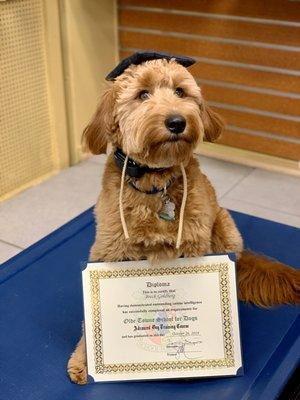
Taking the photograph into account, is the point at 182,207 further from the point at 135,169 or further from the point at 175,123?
the point at 175,123

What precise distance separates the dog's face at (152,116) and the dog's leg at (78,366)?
54 centimetres

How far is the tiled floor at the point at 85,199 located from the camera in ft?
7.45

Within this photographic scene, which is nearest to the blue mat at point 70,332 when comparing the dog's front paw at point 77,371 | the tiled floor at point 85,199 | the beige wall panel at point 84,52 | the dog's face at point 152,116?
the dog's front paw at point 77,371

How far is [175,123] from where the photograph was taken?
1.16 meters

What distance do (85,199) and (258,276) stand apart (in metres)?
1.12

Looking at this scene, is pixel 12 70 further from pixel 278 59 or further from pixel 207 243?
pixel 207 243

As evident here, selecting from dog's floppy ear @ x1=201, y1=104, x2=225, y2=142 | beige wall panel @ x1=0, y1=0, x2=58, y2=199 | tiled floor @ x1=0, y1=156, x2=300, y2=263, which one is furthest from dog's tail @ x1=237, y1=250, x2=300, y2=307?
beige wall panel @ x1=0, y1=0, x2=58, y2=199

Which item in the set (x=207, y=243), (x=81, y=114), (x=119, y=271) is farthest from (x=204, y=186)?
(x=81, y=114)

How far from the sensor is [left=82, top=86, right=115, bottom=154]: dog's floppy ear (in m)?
1.26

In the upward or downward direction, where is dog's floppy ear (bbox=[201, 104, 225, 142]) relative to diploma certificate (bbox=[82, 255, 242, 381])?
upward

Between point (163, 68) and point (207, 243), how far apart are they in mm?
447

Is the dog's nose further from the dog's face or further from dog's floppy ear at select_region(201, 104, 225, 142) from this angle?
dog's floppy ear at select_region(201, 104, 225, 142)

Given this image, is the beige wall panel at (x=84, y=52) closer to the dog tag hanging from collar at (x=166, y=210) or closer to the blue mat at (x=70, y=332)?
the blue mat at (x=70, y=332)

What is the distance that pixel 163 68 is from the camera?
1.25 meters
